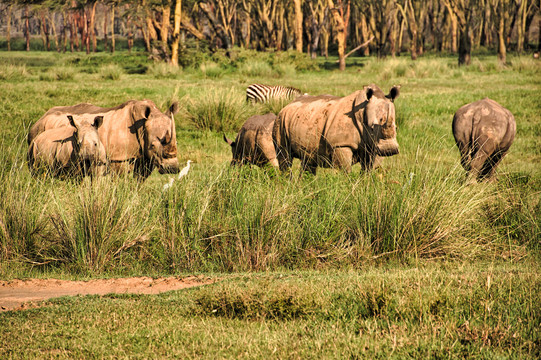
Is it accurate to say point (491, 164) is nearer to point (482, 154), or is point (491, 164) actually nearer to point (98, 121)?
point (482, 154)

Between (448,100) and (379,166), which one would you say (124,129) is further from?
(448,100)

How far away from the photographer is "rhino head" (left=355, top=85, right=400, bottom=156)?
25.3 ft

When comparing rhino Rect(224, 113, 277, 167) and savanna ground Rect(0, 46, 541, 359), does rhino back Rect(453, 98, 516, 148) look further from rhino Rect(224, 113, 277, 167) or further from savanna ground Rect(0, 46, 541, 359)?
rhino Rect(224, 113, 277, 167)

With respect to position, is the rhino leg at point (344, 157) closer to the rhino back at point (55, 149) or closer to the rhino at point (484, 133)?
the rhino at point (484, 133)

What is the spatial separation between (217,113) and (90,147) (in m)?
7.31

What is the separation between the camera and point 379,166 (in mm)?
7984

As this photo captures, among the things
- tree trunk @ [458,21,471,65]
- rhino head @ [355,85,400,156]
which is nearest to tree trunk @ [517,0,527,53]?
tree trunk @ [458,21,471,65]

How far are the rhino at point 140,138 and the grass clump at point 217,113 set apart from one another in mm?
6290

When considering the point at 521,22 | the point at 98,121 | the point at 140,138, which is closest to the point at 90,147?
the point at 98,121

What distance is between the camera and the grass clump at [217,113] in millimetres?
15586

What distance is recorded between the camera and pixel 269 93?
1794cm

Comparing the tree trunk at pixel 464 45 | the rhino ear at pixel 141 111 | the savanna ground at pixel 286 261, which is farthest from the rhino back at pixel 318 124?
the tree trunk at pixel 464 45

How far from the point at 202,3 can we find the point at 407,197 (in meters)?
30.5

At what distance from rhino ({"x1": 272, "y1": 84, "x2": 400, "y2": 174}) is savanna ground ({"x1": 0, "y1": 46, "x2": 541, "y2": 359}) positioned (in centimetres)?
31
